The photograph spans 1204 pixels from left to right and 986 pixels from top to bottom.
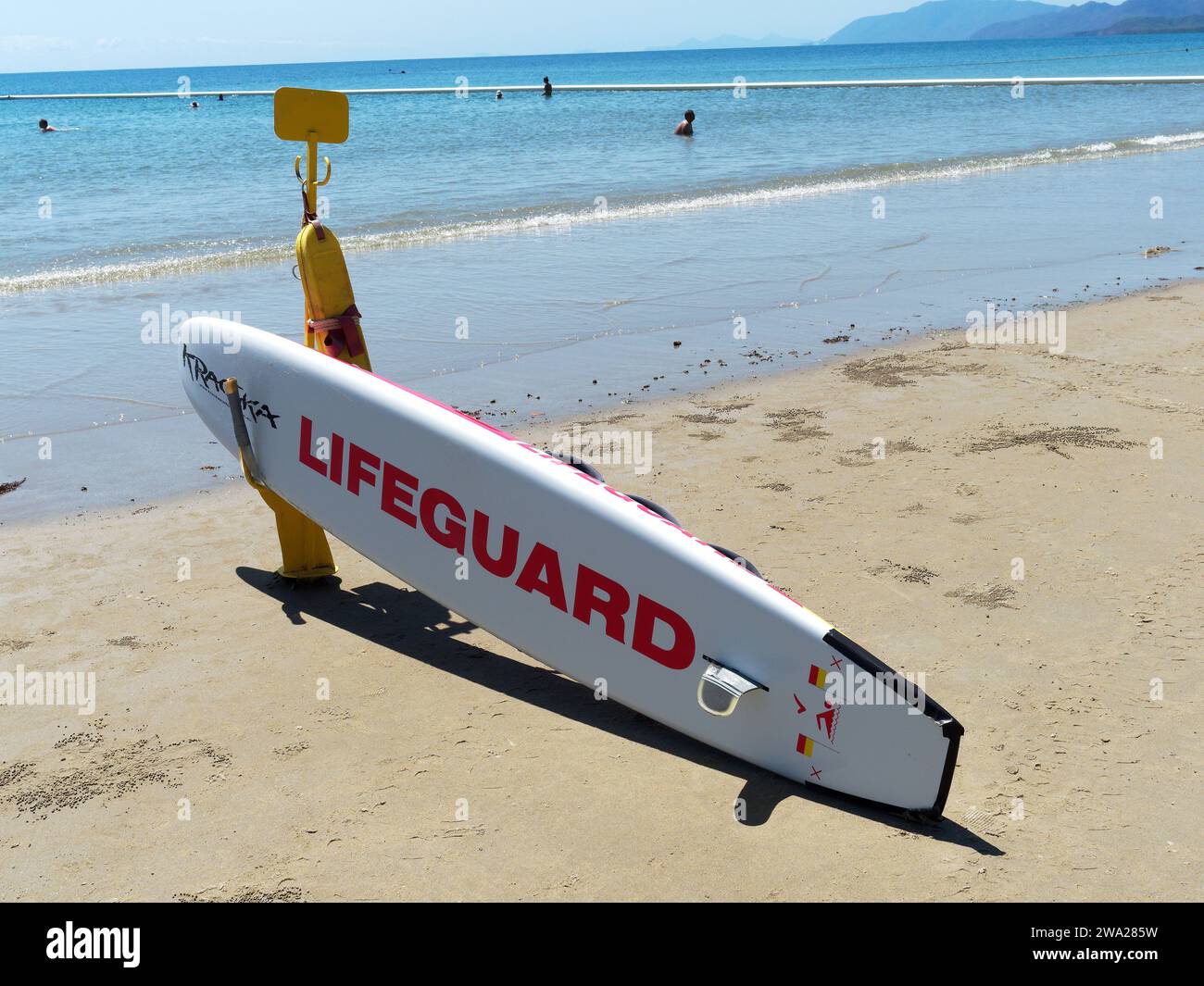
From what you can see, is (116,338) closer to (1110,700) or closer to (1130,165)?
(1110,700)

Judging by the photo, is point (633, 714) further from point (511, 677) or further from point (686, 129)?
point (686, 129)

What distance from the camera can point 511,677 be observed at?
461 cm

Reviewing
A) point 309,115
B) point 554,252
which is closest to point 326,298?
point 309,115

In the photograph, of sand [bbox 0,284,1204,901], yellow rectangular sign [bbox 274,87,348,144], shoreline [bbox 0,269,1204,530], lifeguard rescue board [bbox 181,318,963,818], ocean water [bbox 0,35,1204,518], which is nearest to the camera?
sand [bbox 0,284,1204,901]

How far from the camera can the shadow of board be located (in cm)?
368

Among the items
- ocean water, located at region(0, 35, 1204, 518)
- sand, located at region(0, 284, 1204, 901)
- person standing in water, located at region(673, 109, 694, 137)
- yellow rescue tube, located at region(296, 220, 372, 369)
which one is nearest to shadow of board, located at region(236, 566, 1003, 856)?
sand, located at region(0, 284, 1204, 901)

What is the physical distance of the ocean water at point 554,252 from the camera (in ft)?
28.5

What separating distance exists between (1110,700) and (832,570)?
57.1 inches

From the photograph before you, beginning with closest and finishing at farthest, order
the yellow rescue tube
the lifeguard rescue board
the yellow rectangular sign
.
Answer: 1. the lifeguard rescue board
2. the yellow rescue tube
3. the yellow rectangular sign

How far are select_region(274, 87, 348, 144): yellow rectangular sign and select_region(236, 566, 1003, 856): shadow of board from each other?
2.17 metres

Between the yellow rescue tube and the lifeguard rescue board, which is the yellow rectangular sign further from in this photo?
the lifeguard rescue board

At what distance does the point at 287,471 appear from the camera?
518 centimetres

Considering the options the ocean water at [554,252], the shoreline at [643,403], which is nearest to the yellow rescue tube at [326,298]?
the shoreline at [643,403]
